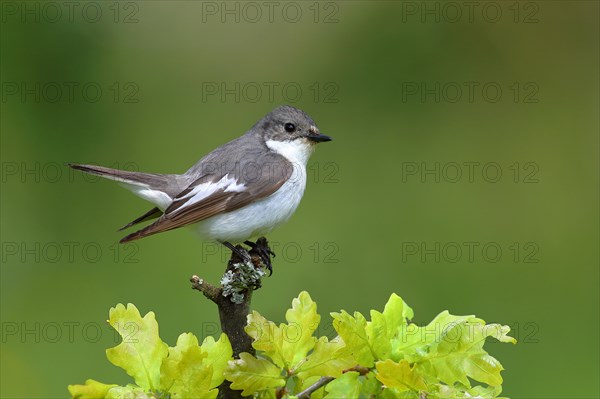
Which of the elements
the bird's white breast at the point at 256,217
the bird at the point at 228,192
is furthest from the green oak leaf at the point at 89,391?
the bird's white breast at the point at 256,217

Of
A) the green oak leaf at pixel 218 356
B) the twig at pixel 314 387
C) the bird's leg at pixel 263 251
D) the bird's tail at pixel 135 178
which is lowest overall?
the twig at pixel 314 387

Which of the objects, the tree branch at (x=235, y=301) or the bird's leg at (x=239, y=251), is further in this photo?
the bird's leg at (x=239, y=251)

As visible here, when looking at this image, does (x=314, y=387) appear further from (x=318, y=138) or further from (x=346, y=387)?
(x=318, y=138)

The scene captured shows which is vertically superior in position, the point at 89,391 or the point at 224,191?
the point at 224,191

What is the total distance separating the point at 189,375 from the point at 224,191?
6.14 ft

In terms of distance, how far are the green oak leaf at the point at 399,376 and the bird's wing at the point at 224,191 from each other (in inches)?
66.4

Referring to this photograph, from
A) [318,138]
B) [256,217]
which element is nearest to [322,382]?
[256,217]

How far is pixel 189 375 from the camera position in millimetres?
1531

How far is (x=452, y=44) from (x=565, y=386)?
9.26ft

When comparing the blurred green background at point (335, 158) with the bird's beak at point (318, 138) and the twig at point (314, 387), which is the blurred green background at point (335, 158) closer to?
the bird's beak at point (318, 138)

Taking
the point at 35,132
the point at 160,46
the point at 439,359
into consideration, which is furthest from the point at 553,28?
the point at 439,359

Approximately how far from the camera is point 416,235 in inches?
213

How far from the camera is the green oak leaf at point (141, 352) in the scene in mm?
1587

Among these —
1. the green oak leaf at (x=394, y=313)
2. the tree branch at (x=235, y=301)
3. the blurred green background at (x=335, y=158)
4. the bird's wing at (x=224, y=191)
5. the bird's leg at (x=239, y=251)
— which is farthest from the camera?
the blurred green background at (x=335, y=158)
